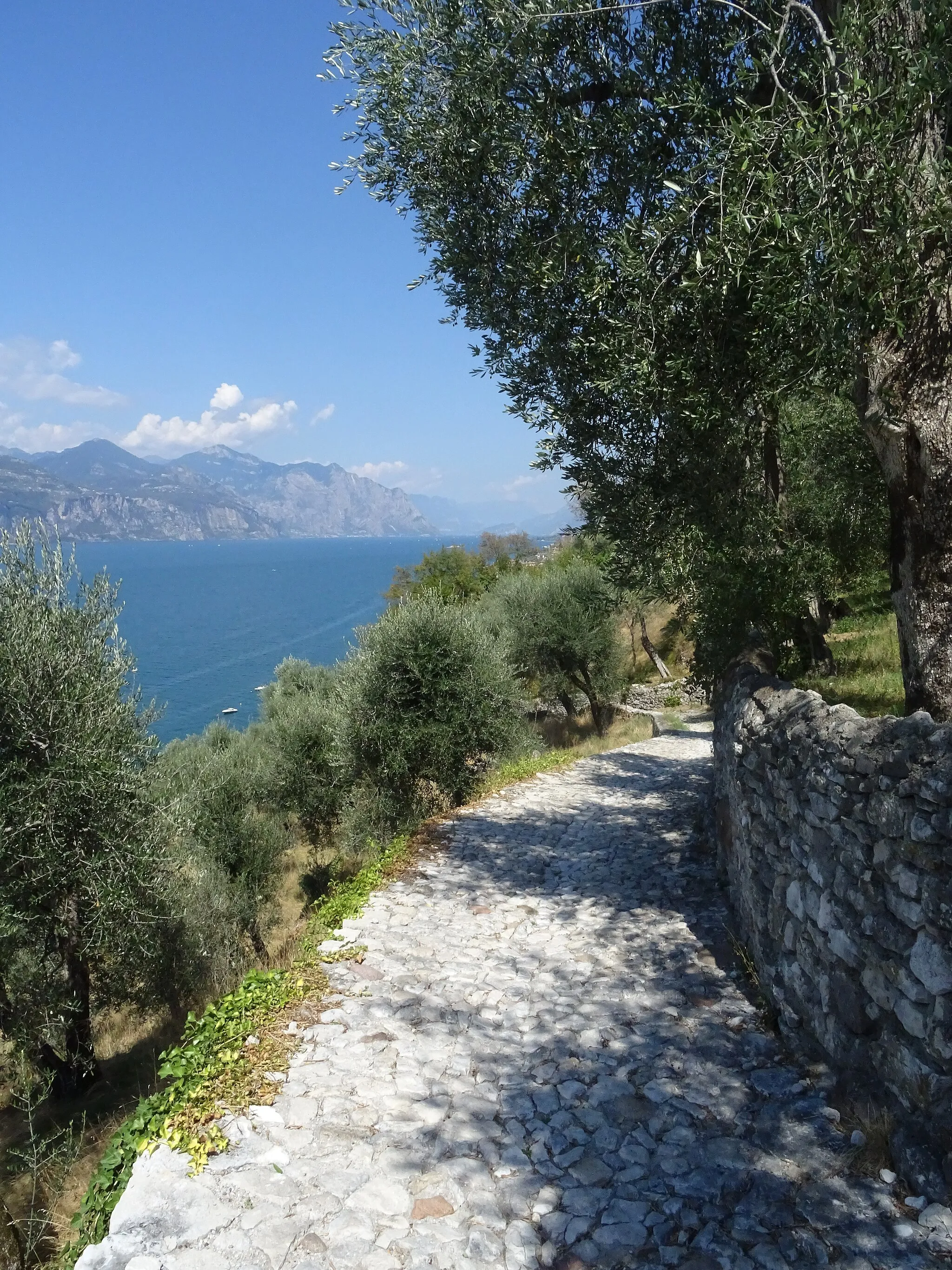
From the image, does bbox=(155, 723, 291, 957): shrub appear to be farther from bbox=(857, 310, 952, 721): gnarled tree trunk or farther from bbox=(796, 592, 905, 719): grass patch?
bbox=(857, 310, 952, 721): gnarled tree trunk

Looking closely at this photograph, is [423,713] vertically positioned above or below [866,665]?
below

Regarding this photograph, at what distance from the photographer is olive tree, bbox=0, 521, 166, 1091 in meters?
10.3

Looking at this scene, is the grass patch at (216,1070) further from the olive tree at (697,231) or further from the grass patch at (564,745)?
the grass patch at (564,745)

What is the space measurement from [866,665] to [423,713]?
955 cm

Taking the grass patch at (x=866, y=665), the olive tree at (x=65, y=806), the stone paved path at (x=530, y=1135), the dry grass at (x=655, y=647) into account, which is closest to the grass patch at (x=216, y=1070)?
the stone paved path at (x=530, y=1135)

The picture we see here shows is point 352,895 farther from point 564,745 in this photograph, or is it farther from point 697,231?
point 564,745

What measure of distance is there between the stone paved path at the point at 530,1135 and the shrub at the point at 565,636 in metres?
25.2

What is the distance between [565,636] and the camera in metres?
34.0

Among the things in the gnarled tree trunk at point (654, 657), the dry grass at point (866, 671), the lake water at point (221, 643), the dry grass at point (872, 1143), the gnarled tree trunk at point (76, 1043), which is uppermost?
the dry grass at point (866, 671)

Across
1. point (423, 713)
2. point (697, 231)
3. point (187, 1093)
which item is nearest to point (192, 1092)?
point (187, 1093)

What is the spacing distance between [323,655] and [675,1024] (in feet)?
344

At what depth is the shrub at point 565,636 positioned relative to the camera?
111ft

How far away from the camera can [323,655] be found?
108625mm

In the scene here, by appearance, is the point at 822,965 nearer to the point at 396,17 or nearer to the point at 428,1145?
the point at 428,1145
